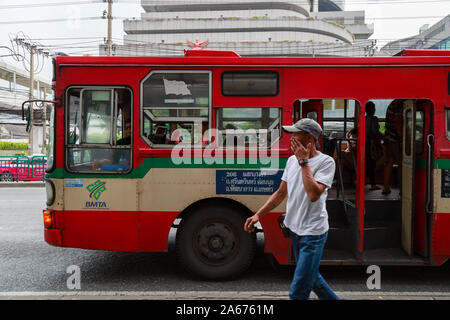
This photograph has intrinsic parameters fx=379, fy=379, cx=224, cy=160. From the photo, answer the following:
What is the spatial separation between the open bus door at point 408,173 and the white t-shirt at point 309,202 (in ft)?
7.65

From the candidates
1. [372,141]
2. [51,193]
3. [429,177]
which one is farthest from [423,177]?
[51,193]

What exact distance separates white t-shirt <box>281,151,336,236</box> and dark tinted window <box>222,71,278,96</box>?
1.75 meters

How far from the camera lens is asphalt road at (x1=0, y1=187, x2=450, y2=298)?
177 inches

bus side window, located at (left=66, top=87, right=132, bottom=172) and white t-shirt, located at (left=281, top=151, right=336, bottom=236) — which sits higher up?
bus side window, located at (left=66, top=87, right=132, bottom=172)

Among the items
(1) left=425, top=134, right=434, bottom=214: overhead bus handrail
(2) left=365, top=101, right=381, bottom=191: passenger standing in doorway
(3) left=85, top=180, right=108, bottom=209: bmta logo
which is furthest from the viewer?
(2) left=365, top=101, right=381, bottom=191: passenger standing in doorway

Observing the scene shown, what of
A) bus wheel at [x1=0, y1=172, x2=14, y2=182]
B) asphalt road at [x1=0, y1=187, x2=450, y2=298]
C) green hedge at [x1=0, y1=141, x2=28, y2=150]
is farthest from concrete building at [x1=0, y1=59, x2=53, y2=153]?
asphalt road at [x1=0, y1=187, x2=450, y2=298]

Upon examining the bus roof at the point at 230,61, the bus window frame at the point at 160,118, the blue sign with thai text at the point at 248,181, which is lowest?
the blue sign with thai text at the point at 248,181

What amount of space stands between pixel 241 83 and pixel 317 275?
251 cm

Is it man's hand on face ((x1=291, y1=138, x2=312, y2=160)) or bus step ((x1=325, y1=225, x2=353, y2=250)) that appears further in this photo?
bus step ((x1=325, y1=225, x2=353, y2=250))

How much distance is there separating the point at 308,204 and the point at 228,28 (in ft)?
230

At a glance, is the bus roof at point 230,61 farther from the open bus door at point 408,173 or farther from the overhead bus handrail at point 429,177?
the overhead bus handrail at point 429,177

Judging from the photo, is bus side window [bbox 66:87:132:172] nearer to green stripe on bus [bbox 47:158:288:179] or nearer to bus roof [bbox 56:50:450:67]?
green stripe on bus [bbox 47:158:288:179]

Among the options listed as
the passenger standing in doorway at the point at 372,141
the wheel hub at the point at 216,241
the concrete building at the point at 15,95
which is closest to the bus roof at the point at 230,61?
the passenger standing in doorway at the point at 372,141

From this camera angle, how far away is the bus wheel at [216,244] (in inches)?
183
